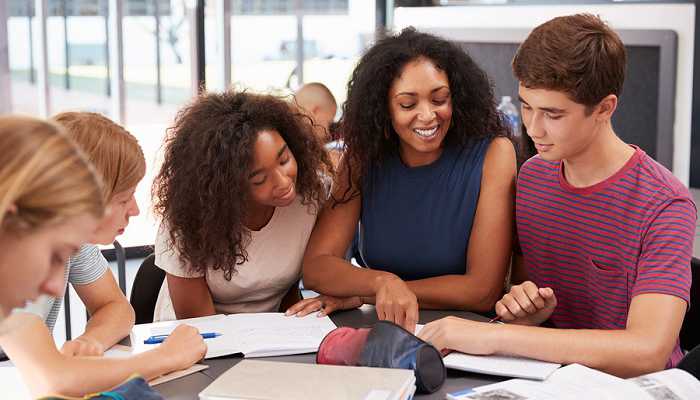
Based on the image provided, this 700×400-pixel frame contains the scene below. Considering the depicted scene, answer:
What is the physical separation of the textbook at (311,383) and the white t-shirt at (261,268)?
48 cm

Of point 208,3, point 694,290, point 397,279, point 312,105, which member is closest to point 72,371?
point 397,279

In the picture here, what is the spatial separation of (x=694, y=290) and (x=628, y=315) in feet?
0.81

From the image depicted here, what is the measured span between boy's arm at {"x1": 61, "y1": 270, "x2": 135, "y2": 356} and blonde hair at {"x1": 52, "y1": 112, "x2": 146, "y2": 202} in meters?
0.25

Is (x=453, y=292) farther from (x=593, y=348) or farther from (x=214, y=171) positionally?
(x=214, y=171)

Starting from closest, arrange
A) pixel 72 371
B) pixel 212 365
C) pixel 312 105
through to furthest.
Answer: pixel 72 371 < pixel 212 365 < pixel 312 105

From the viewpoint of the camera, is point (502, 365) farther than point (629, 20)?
No

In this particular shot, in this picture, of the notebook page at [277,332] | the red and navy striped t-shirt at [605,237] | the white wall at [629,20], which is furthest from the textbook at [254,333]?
the white wall at [629,20]

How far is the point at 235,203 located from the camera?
1.75 m

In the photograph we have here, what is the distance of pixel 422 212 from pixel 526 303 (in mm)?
387

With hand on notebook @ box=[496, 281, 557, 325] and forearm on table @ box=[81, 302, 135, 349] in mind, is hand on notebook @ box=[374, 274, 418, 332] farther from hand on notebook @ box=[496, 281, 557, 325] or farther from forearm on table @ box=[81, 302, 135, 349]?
forearm on table @ box=[81, 302, 135, 349]

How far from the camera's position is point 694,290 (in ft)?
5.59

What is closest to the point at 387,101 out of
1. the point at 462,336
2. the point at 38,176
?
the point at 462,336

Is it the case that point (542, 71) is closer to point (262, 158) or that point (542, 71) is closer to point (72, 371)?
point (262, 158)

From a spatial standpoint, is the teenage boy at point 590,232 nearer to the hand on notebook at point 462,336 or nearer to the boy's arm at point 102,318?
the hand on notebook at point 462,336
